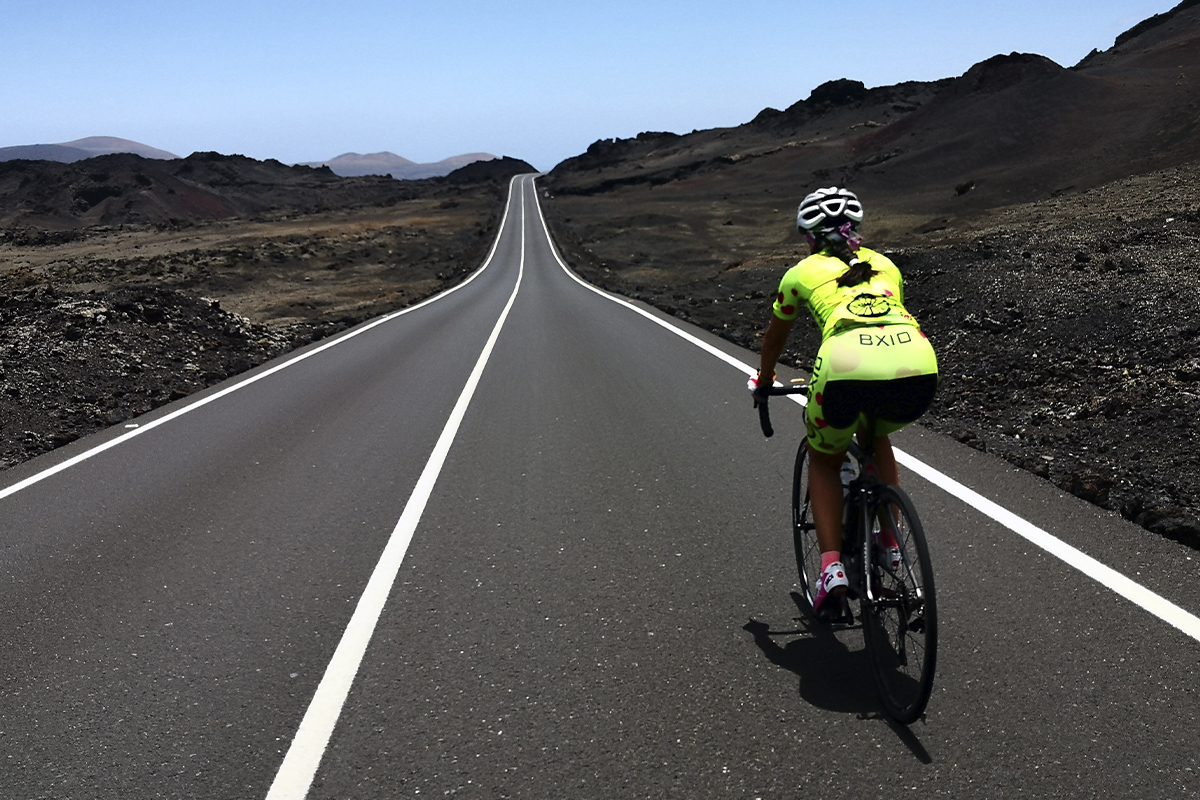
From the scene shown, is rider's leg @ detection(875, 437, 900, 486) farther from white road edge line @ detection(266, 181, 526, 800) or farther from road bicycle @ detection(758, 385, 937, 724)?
white road edge line @ detection(266, 181, 526, 800)

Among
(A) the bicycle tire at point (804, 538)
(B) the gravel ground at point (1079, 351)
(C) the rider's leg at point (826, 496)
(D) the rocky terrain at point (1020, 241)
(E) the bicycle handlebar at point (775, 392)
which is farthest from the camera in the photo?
(D) the rocky terrain at point (1020, 241)

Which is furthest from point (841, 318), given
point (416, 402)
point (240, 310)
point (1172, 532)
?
point (240, 310)

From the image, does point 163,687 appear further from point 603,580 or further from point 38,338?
point 38,338

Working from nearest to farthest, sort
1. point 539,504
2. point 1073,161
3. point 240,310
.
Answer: point 539,504, point 240,310, point 1073,161

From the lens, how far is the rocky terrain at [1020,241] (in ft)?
26.0

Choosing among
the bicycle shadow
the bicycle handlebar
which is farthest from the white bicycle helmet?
the bicycle shadow

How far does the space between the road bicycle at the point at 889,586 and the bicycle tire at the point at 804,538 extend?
0.64 m

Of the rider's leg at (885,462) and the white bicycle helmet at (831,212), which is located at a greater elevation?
the white bicycle helmet at (831,212)

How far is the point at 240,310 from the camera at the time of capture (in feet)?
101

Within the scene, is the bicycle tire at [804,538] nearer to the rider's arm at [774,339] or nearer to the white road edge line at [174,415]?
the rider's arm at [774,339]

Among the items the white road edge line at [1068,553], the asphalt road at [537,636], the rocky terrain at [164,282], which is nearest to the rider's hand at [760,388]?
the asphalt road at [537,636]

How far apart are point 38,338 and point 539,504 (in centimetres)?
1090

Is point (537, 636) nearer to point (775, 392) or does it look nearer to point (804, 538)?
point (804, 538)

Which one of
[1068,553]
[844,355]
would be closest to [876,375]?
[844,355]
